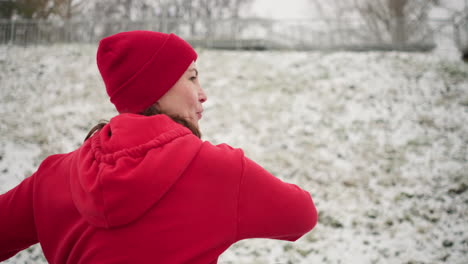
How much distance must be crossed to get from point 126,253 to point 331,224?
4.33 meters

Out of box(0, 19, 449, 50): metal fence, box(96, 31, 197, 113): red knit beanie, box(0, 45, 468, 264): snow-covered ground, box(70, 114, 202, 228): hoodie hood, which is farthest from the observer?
box(0, 19, 449, 50): metal fence

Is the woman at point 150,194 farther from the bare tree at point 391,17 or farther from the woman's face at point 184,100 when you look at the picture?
the bare tree at point 391,17

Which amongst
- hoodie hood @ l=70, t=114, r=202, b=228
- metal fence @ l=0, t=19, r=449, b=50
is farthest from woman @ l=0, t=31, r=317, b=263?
metal fence @ l=0, t=19, r=449, b=50

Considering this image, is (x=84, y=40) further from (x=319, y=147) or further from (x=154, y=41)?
(x=154, y=41)

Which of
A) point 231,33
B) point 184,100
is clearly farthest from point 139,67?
point 231,33

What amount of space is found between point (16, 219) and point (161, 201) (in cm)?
61

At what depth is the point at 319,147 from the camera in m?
6.39

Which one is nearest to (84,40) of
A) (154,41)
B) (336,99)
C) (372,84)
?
(336,99)

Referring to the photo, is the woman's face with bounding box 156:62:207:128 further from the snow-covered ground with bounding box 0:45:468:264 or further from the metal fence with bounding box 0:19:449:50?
the metal fence with bounding box 0:19:449:50

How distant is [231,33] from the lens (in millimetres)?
12195

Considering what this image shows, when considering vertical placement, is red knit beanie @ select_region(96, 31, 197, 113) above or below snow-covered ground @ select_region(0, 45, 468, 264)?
above

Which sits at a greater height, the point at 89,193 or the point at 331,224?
the point at 89,193

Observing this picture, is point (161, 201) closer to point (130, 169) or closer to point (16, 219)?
point (130, 169)

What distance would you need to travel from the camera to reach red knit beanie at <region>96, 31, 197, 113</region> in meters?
0.96
